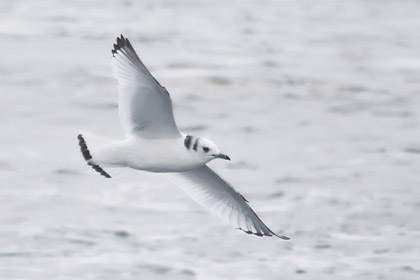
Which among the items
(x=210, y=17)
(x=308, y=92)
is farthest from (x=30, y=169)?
(x=210, y=17)

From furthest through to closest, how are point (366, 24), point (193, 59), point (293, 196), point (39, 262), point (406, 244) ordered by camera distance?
point (366, 24) < point (193, 59) < point (293, 196) < point (406, 244) < point (39, 262)

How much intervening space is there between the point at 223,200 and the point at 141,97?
157cm

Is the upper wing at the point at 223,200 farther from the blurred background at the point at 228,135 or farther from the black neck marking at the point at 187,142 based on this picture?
the blurred background at the point at 228,135

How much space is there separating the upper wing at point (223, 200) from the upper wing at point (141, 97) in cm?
108

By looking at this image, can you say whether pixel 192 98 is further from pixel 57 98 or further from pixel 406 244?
pixel 406 244

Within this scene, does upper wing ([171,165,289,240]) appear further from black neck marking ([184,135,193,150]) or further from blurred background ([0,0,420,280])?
blurred background ([0,0,420,280])

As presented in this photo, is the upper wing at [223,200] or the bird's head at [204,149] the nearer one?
the bird's head at [204,149]

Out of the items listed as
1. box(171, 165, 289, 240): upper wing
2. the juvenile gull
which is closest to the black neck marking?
the juvenile gull

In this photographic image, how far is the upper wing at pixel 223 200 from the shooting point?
10.6 meters

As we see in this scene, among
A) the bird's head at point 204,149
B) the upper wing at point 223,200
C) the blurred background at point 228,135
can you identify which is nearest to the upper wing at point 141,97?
the bird's head at point 204,149

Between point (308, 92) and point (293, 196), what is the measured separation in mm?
4576

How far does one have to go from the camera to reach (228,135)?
18828 mm

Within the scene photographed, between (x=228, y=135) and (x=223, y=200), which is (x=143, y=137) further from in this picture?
(x=228, y=135)

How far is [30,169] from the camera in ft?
55.6
